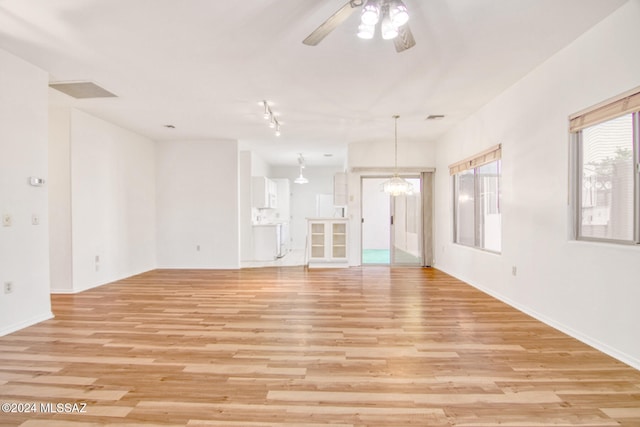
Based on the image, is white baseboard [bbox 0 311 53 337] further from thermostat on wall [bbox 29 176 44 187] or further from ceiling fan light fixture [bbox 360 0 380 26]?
ceiling fan light fixture [bbox 360 0 380 26]

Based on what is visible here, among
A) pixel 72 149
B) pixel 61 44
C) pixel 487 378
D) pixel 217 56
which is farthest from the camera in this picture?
pixel 72 149

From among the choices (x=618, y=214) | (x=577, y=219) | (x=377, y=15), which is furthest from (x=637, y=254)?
(x=377, y=15)

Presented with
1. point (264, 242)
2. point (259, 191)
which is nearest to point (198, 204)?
point (259, 191)

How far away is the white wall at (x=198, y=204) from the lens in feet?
22.1

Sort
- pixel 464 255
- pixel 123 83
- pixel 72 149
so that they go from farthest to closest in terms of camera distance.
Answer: pixel 464 255 → pixel 72 149 → pixel 123 83

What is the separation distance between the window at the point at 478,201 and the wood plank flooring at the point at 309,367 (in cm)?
126

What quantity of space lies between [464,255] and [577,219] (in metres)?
2.50

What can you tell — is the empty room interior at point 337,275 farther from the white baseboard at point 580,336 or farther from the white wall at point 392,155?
the white wall at point 392,155

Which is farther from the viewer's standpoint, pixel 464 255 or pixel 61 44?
pixel 464 255

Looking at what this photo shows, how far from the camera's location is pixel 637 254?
2.36m

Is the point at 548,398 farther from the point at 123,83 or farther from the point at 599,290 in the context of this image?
the point at 123,83

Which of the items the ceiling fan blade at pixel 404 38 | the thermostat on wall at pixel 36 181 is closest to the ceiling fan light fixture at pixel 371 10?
the ceiling fan blade at pixel 404 38

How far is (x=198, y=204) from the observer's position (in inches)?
267

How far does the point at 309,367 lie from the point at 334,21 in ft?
8.11
